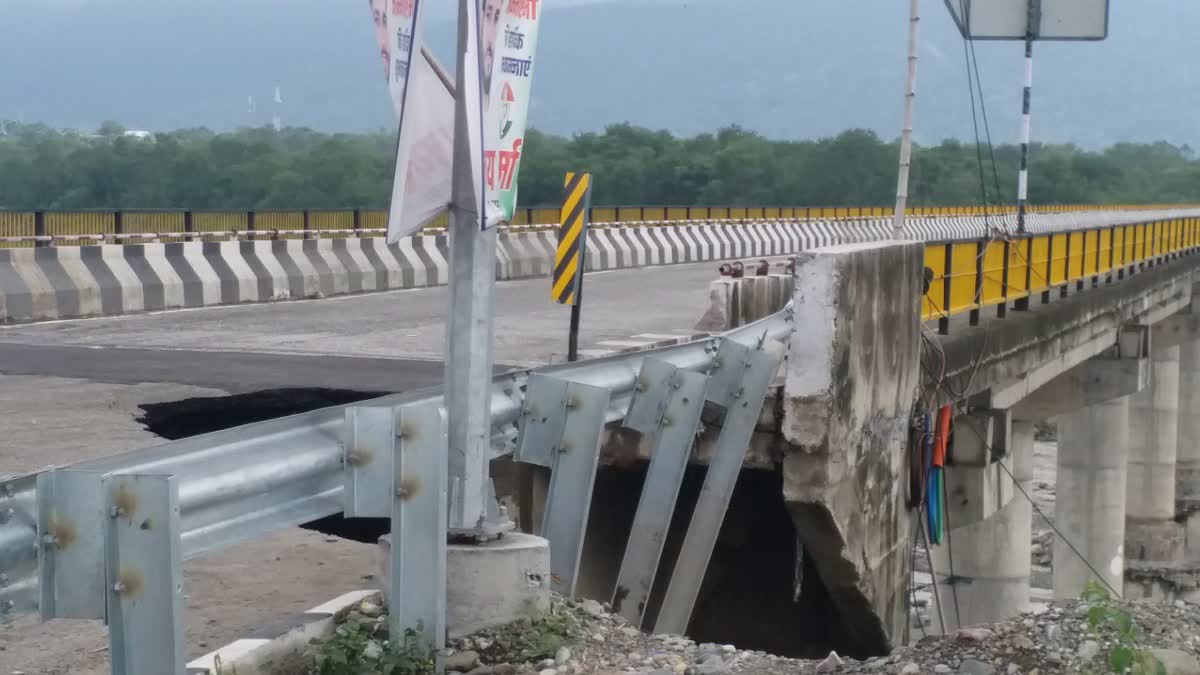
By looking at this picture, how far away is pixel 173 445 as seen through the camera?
15.2 ft

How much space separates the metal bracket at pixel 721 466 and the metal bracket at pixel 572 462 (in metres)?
2.01

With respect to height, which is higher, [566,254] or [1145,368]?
[566,254]

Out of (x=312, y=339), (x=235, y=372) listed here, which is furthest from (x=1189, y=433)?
(x=235, y=372)

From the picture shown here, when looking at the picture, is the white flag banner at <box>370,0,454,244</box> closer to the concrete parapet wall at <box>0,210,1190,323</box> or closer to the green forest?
the concrete parapet wall at <box>0,210,1190,323</box>

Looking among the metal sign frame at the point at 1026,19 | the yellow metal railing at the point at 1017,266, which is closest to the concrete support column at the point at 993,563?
the yellow metal railing at the point at 1017,266

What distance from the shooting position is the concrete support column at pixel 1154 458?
39938 mm

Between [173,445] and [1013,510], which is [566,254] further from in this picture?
[1013,510]

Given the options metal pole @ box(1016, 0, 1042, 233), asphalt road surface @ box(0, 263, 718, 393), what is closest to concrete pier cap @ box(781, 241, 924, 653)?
asphalt road surface @ box(0, 263, 718, 393)

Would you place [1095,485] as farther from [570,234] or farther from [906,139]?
[570,234]

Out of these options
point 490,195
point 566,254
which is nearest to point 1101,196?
point 566,254

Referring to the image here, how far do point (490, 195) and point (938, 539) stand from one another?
290 inches

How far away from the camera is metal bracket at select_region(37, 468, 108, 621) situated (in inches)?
160

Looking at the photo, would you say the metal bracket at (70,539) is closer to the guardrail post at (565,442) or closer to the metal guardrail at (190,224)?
the guardrail post at (565,442)

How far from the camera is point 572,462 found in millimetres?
6715
